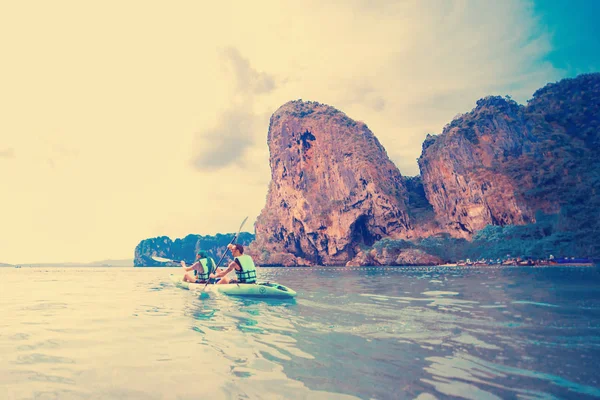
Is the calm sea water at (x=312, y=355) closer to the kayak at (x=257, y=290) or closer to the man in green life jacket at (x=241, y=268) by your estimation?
the kayak at (x=257, y=290)

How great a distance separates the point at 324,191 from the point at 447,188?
146ft

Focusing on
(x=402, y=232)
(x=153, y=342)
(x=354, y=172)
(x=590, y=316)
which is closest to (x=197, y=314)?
(x=153, y=342)

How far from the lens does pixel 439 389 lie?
15.5 ft

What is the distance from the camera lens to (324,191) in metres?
135

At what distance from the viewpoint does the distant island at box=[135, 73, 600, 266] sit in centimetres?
Answer: 8831

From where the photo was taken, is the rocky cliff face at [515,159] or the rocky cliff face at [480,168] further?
the rocky cliff face at [480,168]

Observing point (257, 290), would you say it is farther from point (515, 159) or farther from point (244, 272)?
point (515, 159)

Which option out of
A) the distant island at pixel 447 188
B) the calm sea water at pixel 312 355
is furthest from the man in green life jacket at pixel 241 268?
the distant island at pixel 447 188

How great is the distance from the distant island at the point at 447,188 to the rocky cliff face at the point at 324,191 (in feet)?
1.43

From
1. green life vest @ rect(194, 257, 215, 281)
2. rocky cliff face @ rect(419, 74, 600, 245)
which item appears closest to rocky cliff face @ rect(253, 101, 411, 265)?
rocky cliff face @ rect(419, 74, 600, 245)

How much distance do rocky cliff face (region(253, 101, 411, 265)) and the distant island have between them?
1.43 feet

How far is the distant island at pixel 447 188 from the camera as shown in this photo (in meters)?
88.3

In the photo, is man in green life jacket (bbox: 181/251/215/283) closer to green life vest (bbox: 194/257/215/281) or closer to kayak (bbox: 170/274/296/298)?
green life vest (bbox: 194/257/215/281)

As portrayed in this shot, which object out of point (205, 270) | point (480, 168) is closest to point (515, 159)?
point (480, 168)
